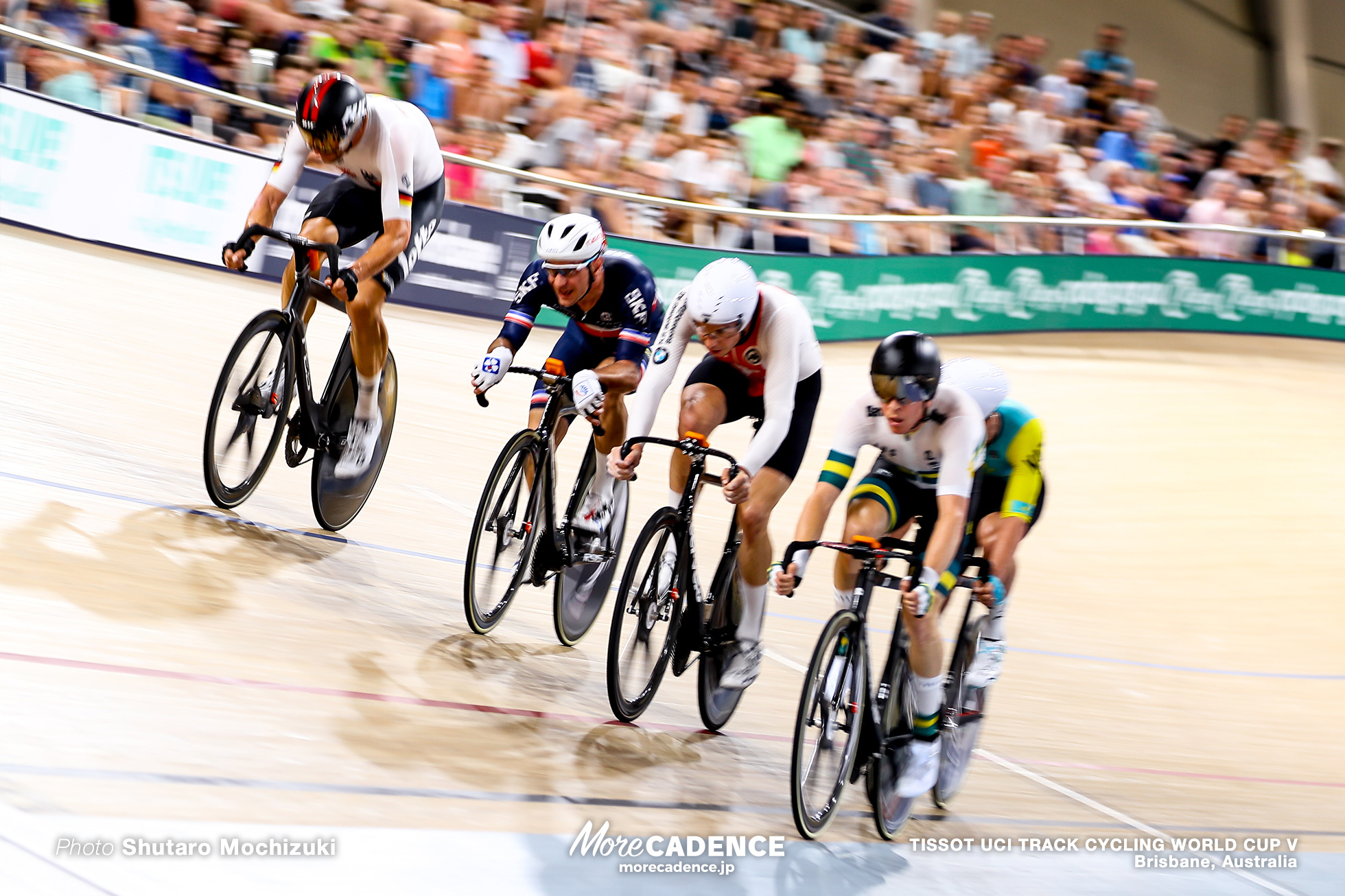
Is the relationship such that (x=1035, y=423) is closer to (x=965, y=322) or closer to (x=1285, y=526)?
(x=1285, y=526)

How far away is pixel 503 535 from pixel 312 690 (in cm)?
98

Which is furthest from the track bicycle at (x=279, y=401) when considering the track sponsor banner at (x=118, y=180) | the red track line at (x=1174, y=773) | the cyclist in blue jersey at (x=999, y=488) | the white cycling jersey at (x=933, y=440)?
the track sponsor banner at (x=118, y=180)

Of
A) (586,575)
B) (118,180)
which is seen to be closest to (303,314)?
(586,575)

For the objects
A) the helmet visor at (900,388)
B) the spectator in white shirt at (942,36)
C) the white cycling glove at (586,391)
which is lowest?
the white cycling glove at (586,391)

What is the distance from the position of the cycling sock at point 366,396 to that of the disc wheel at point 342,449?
0.02 metres

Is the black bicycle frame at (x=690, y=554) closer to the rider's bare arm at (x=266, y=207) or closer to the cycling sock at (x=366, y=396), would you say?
the cycling sock at (x=366, y=396)

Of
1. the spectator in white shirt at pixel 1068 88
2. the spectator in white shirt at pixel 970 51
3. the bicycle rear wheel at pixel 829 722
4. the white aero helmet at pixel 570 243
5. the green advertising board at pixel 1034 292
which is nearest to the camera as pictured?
the bicycle rear wheel at pixel 829 722

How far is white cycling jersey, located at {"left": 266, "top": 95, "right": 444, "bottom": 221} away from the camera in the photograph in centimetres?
425

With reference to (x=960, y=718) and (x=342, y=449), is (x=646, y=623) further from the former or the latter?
(x=342, y=449)

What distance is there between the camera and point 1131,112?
583 inches

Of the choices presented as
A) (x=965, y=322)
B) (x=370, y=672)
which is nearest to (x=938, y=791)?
(x=370, y=672)

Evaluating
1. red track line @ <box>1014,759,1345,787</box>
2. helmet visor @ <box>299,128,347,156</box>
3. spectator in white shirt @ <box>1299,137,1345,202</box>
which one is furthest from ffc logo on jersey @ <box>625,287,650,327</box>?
spectator in white shirt @ <box>1299,137,1345,202</box>

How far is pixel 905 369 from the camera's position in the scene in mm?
3465

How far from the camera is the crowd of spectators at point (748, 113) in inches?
345
